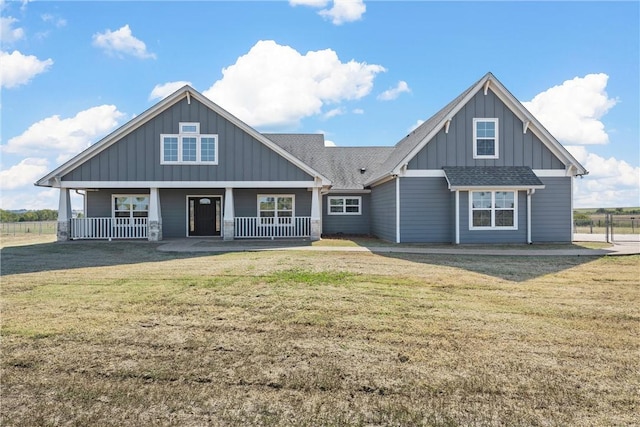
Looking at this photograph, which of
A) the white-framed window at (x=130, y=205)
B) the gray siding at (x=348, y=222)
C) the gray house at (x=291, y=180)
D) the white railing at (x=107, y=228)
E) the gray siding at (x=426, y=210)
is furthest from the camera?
the gray siding at (x=348, y=222)

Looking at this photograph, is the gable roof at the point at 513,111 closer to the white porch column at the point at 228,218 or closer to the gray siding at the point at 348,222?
the gray siding at the point at 348,222

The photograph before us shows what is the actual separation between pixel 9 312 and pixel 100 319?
5.81 ft

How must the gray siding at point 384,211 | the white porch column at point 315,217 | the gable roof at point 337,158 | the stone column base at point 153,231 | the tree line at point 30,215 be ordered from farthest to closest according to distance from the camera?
the tree line at point 30,215
the gable roof at point 337,158
the white porch column at point 315,217
the stone column base at point 153,231
the gray siding at point 384,211

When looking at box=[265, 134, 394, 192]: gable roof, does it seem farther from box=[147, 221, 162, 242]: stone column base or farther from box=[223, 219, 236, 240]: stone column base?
box=[147, 221, 162, 242]: stone column base

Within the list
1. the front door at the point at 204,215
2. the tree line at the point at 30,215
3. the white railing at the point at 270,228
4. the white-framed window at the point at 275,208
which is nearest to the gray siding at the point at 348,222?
the white-framed window at the point at 275,208

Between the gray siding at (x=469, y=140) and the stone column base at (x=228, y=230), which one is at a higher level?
the gray siding at (x=469, y=140)

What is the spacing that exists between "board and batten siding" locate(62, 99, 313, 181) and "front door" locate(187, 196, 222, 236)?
2715mm

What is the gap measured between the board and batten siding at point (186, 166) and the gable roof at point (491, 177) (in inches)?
253

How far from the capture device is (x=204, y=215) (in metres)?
21.8

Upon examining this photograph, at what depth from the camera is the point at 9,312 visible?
6859 mm

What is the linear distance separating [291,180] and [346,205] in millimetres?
6253

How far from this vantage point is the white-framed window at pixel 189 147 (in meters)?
19.2

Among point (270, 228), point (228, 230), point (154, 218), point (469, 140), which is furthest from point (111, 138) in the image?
point (469, 140)

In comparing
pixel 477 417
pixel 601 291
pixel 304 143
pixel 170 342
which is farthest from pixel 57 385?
pixel 304 143
